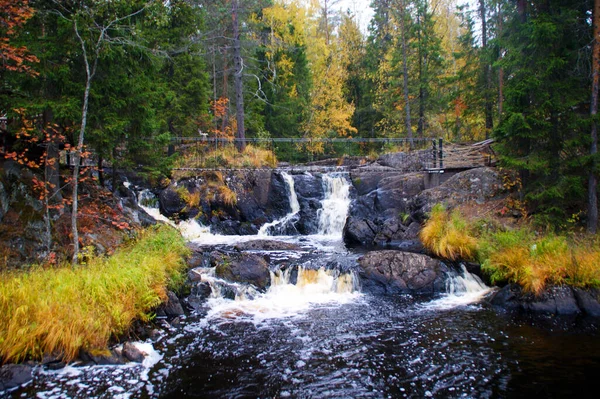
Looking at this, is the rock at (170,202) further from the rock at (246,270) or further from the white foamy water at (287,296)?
the white foamy water at (287,296)

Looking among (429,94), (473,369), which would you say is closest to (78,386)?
(473,369)

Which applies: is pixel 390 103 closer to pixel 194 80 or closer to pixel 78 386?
pixel 194 80

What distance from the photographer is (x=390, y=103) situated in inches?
1068

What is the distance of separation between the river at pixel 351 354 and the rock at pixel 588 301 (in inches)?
15.1

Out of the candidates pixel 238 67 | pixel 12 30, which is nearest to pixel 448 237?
pixel 12 30

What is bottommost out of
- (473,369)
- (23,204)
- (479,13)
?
(473,369)

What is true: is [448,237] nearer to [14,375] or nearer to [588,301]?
[588,301]

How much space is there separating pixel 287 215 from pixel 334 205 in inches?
88.0

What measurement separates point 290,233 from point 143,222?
6.69 m

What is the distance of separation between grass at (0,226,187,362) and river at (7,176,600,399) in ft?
1.62

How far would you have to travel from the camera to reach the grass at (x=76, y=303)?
19.5ft

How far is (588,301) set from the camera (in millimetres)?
8258

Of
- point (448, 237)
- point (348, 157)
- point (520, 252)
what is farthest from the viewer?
point (348, 157)

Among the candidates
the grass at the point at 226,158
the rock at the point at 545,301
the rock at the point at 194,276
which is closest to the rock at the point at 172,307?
the rock at the point at 194,276
